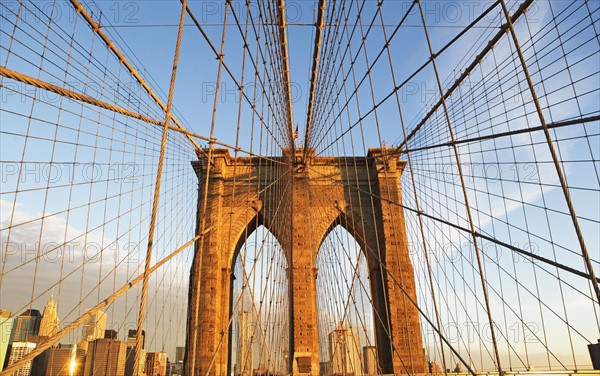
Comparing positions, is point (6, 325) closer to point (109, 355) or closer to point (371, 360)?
point (109, 355)

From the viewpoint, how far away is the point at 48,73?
12.9ft

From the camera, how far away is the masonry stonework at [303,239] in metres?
10.9

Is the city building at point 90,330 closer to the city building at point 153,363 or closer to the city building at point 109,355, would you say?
the city building at point 109,355

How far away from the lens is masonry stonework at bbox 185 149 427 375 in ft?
35.8

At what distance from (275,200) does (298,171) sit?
4.25 ft

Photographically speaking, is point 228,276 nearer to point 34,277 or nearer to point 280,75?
point 280,75

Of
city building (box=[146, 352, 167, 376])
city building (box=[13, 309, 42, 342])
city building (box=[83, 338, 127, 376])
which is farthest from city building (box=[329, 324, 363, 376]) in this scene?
city building (box=[13, 309, 42, 342])

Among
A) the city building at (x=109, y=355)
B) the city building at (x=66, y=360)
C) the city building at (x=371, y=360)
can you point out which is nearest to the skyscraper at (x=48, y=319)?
the city building at (x=66, y=360)

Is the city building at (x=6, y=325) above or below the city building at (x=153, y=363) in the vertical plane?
above

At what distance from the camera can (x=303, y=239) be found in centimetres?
1239

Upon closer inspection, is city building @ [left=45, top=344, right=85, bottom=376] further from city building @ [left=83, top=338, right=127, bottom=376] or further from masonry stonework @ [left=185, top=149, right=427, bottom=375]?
masonry stonework @ [left=185, top=149, right=427, bottom=375]

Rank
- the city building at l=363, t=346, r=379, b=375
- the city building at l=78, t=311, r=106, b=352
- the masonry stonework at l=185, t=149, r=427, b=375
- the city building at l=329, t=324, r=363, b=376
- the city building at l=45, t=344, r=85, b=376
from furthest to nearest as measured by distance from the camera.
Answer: the masonry stonework at l=185, t=149, r=427, b=375 < the city building at l=329, t=324, r=363, b=376 < the city building at l=363, t=346, r=379, b=375 < the city building at l=78, t=311, r=106, b=352 < the city building at l=45, t=344, r=85, b=376

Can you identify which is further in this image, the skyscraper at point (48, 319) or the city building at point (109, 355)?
the city building at point (109, 355)

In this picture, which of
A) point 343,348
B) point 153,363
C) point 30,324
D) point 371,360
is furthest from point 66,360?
point 371,360
